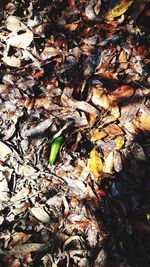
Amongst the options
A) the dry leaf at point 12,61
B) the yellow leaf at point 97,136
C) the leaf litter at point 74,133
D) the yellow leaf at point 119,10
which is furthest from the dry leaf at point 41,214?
the yellow leaf at point 119,10

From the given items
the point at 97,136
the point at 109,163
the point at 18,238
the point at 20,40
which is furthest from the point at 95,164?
the point at 20,40

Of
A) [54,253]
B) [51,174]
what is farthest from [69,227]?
[51,174]

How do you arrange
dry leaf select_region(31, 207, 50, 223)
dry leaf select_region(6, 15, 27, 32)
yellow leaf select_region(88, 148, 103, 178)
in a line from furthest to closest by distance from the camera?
1. dry leaf select_region(6, 15, 27, 32)
2. yellow leaf select_region(88, 148, 103, 178)
3. dry leaf select_region(31, 207, 50, 223)

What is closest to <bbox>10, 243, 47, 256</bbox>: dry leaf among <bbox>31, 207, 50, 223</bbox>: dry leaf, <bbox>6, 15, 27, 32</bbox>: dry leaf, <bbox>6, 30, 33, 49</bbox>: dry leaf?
<bbox>31, 207, 50, 223</bbox>: dry leaf

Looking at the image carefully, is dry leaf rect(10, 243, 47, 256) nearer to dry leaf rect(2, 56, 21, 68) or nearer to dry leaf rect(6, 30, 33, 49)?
dry leaf rect(2, 56, 21, 68)

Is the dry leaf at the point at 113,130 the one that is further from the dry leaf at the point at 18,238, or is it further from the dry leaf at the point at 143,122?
the dry leaf at the point at 18,238

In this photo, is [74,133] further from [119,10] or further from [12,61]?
[119,10]
